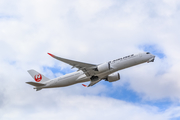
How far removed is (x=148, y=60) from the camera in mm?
46594

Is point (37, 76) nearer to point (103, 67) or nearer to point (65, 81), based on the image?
point (65, 81)

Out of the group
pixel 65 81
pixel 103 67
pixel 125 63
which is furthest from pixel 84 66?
pixel 125 63

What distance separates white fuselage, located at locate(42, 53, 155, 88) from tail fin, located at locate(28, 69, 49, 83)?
259 centimetres

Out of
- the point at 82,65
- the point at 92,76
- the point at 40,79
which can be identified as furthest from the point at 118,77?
the point at 40,79

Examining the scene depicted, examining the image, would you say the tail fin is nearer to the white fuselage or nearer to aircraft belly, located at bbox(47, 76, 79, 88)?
the white fuselage

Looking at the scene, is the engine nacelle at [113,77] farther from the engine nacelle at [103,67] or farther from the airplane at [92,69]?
the engine nacelle at [103,67]

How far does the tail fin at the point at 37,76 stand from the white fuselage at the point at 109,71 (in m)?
2.59

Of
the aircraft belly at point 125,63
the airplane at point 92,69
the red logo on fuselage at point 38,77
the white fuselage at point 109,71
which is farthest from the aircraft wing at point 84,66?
the red logo on fuselage at point 38,77

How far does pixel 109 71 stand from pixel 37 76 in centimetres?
Result: 1795

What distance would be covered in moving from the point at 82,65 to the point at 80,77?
4.51 m

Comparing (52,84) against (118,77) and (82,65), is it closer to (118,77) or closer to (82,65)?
(82,65)

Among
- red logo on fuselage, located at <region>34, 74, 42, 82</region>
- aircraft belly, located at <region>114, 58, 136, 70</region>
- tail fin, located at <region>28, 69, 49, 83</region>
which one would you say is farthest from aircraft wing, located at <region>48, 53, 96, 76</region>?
red logo on fuselage, located at <region>34, 74, 42, 82</region>

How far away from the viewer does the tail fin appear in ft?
173

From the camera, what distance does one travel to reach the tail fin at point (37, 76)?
52.6 m
